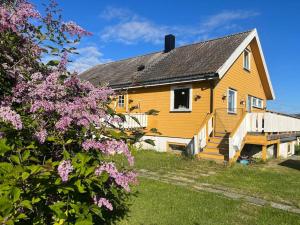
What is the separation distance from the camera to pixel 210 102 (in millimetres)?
16281

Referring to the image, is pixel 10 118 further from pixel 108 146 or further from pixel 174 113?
pixel 174 113

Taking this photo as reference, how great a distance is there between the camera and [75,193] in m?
3.63

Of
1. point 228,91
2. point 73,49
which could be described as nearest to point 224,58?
point 228,91

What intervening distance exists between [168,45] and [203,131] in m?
9.51

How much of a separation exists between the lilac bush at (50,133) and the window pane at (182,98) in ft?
44.6

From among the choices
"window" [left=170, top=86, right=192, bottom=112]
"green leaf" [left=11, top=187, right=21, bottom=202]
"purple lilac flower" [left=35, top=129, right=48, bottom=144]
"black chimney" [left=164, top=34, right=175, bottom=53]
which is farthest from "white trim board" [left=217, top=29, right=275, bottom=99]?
"green leaf" [left=11, top=187, right=21, bottom=202]

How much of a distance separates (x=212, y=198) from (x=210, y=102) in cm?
904

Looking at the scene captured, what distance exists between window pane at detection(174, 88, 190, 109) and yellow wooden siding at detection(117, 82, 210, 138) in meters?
0.39

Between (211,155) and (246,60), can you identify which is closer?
(211,155)

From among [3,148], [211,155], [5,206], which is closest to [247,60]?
[211,155]

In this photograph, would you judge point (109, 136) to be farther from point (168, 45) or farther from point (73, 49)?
point (168, 45)

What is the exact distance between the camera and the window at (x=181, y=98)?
17316 mm

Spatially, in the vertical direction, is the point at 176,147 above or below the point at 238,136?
below

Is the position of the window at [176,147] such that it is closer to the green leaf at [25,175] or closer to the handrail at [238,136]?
the handrail at [238,136]
